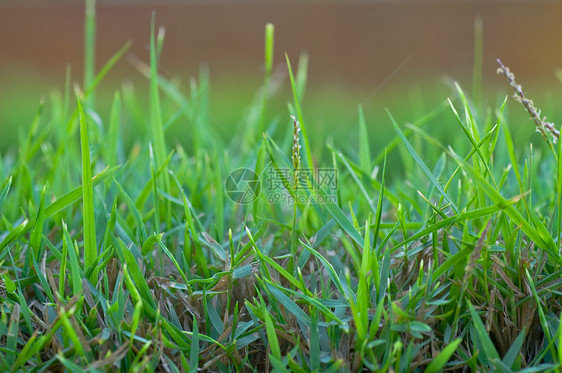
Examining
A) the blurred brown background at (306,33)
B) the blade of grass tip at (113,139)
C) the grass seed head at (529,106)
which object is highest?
the blurred brown background at (306,33)

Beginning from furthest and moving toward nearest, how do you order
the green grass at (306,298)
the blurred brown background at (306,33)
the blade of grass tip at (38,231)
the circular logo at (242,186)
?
1. the blurred brown background at (306,33)
2. the circular logo at (242,186)
3. the blade of grass tip at (38,231)
4. the green grass at (306,298)

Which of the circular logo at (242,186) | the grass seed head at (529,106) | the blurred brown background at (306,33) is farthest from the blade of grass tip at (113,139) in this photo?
the blurred brown background at (306,33)

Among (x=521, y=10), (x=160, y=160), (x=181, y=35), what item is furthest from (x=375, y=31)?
(x=160, y=160)

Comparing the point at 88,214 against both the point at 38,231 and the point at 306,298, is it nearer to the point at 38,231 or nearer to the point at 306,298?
the point at 38,231

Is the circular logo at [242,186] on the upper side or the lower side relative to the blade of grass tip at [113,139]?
lower

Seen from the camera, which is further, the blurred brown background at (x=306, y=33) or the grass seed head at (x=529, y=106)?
the blurred brown background at (x=306, y=33)

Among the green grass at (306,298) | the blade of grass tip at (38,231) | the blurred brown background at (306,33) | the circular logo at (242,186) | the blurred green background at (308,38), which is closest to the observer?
the green grass at (306,298)

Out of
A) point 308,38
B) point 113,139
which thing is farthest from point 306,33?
point 113,139

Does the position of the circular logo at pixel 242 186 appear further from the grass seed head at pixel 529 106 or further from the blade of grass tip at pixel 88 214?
the grass seed head at pixel 529 106
